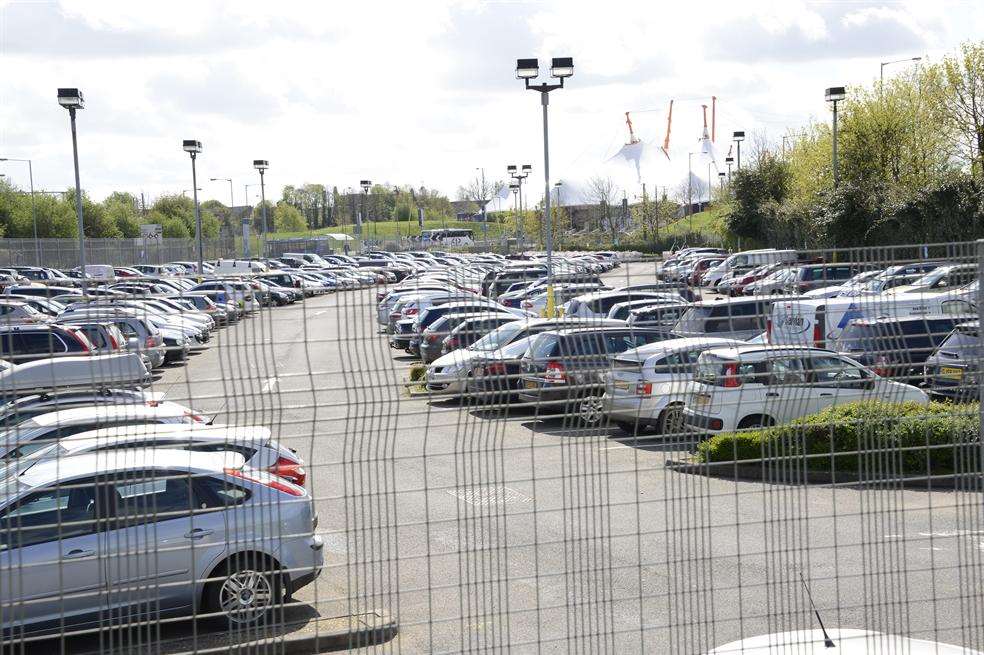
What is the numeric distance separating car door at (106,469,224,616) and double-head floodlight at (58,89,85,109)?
96.6 feet

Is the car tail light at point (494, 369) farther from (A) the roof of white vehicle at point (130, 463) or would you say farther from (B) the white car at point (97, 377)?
(B) the white car at point (97, 377)

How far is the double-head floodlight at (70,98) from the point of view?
1255 inches

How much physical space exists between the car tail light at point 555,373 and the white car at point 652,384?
0.23 meters

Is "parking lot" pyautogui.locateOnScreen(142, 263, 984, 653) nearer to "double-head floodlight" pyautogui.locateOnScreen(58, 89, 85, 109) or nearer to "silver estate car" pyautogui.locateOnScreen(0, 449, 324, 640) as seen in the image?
"silver estate car" pyautogui.locateOnScreen(0, 449, 324, 640)

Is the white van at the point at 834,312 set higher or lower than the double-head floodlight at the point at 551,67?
lower

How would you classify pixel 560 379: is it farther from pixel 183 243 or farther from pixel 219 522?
pixel 183 243

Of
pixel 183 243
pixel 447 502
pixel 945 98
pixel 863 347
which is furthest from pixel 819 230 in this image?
pixel 183 243

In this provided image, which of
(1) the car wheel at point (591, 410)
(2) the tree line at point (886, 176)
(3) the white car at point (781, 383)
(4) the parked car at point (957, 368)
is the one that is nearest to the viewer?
Result: (1) the car wheel at point (591, 410)

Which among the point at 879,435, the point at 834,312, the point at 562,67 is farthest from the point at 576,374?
the point at 562,67

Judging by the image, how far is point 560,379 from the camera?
534cm

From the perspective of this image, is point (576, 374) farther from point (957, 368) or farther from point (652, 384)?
point (957, 368)

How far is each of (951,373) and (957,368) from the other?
0.10 metres

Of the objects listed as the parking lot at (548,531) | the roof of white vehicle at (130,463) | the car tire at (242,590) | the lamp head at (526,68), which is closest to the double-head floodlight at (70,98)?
the lamp head at (526,68)

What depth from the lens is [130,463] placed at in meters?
5.41
